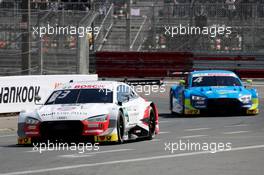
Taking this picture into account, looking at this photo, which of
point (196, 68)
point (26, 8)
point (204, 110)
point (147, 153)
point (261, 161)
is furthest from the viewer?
point (196, 68)

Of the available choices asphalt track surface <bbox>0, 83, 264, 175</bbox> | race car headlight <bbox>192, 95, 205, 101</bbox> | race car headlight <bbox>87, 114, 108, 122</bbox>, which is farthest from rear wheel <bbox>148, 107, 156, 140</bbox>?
race car headlight <bbox>192, 95, 205, 101</bbox>

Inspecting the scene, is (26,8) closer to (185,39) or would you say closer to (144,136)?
(185,39)

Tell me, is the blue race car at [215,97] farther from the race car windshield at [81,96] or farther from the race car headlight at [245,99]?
the race car windshield at [81,96]

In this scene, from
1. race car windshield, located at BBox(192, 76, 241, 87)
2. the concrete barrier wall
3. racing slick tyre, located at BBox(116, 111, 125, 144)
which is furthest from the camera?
race car windshield, located at BBox(192, 76, 241, 87)

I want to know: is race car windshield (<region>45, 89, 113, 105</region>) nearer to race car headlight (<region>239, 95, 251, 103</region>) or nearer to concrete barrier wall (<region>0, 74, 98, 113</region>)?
concrete barrier wall (<region>0, 74, 98, 113</region>)

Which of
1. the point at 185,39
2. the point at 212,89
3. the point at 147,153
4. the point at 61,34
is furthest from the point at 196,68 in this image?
the point at 147,153

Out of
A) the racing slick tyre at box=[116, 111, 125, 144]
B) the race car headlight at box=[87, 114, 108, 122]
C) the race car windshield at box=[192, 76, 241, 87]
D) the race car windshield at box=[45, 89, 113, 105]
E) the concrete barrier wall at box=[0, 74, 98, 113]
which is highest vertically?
the race car windshield at box=[45, 89, 113, 105]

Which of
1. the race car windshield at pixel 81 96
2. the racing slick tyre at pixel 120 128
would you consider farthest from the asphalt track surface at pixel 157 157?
the race car windshield at pixel 81 96

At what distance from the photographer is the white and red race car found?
1493 cm

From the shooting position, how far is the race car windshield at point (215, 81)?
23609 mm

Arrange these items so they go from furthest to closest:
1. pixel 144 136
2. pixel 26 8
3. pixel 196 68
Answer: pixel 196 68 → pixel 26 8 → pixel 144 136

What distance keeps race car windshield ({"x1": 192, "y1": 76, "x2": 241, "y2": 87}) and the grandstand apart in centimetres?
891

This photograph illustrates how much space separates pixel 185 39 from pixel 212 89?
17.4 metres

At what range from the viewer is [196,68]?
135 feet
